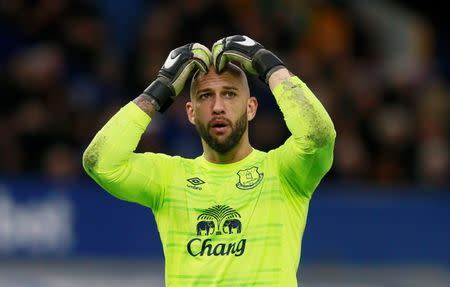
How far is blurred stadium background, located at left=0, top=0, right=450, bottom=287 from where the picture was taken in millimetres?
13148

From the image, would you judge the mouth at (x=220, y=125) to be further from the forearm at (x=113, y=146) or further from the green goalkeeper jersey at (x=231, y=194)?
the forearm at (x=113, y=146)

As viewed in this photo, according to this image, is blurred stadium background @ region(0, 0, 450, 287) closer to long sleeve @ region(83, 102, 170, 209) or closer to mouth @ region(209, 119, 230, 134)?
long sleeve @ region(83, 102, 170, 209)

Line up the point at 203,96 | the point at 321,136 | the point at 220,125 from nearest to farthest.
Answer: the point at 321,136 → the point at 220,125 → the point at 203,96

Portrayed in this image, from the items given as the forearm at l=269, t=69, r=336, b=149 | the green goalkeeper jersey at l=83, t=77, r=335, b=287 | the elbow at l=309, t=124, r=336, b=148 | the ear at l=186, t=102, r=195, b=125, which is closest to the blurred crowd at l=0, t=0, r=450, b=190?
the ear at l=186, t=102, r=195, b=125

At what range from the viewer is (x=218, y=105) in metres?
6.34

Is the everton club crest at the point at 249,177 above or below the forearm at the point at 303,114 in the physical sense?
below

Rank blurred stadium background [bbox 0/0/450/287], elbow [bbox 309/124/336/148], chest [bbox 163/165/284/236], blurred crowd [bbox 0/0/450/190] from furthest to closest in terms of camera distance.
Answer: blurred crowd [bbox 0/0/450/190] → blurred stadium background [bbox 0/0/450/287] → chest [bbox 163/165/284/236] → elbow [bbox 309/124/336/148]

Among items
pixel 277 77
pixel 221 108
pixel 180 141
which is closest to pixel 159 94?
pixel 221 108

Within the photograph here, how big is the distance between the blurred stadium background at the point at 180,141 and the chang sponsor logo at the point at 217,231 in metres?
5.73

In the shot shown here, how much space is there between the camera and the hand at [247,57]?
641cm

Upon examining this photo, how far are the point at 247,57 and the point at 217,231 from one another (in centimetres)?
100

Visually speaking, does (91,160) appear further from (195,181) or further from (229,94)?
(229,94)

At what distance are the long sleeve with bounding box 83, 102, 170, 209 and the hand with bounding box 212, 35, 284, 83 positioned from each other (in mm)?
536

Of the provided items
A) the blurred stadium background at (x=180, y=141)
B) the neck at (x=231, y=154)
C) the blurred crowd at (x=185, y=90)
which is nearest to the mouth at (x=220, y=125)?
the neck at (x=231, y=154)
